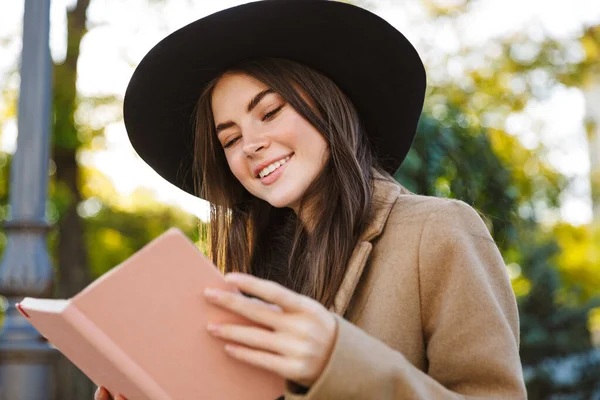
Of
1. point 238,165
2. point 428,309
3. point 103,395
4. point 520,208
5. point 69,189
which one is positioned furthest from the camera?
point 69,189

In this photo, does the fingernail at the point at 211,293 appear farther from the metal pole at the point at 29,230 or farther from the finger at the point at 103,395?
the metal pole at the point at 29,230

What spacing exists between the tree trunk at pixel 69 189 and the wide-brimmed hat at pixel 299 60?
22.0ft

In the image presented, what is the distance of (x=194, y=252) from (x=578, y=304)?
1027 centimetres

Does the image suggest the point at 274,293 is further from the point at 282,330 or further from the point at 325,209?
the point at 325,209

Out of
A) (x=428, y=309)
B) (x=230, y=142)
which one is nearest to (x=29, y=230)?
(x=230, y=142)

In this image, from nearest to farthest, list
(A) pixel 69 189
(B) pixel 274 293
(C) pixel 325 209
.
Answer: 1. (B) pixel 274 293
2. (C) pixel 325 209
3. (A) pixel 69 189

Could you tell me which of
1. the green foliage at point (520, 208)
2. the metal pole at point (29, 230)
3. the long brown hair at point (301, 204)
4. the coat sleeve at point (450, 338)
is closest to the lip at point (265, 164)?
the long brown hair at point (301, 204)

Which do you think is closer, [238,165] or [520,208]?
[238,165]

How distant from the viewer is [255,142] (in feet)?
7.16

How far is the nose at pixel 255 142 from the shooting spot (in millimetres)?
2170

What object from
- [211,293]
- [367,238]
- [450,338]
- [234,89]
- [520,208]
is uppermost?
[234,89]

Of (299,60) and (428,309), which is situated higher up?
(299,60)

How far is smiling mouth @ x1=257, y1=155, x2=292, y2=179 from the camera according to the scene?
7.15 feet

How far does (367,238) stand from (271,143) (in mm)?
414
